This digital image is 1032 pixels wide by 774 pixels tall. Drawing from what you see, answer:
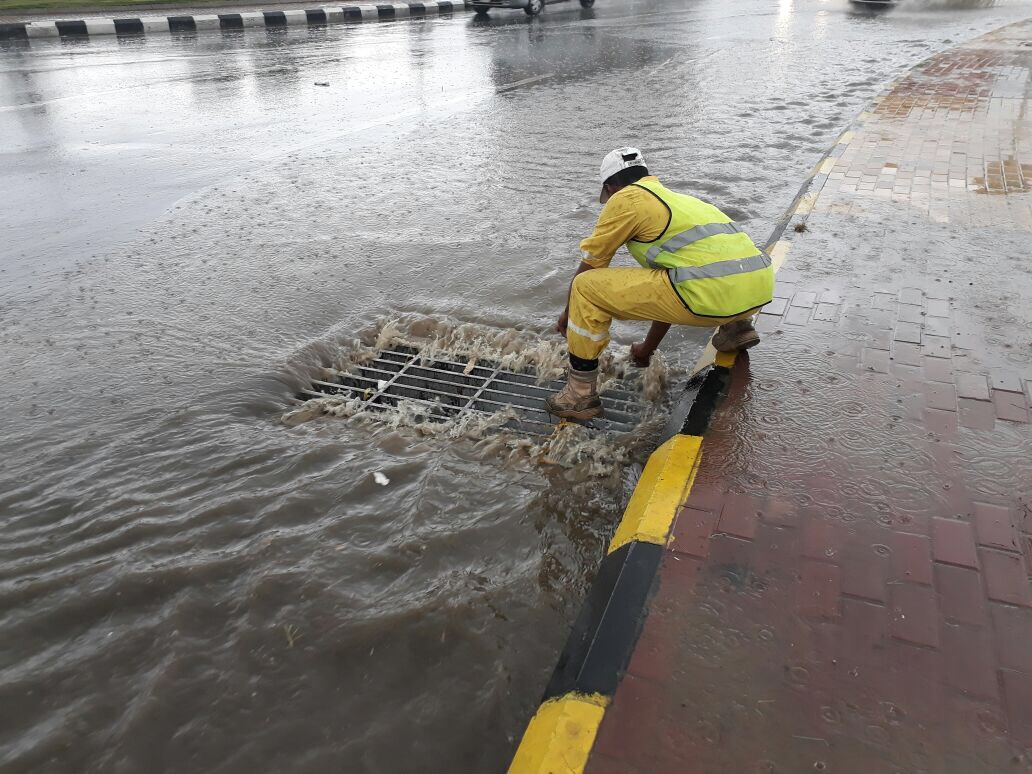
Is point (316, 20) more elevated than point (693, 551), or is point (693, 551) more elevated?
point (316, 20)

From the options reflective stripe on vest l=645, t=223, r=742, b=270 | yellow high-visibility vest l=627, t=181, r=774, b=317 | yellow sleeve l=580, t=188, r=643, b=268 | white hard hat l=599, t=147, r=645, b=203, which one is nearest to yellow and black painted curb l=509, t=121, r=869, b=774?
yellow high-visibility vest l=627, t=181, r=774, b=317

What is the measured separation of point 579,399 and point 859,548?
1.52m

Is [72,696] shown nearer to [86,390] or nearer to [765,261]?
[86,390]

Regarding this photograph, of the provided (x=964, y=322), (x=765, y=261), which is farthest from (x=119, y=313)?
(x=964, y=322)

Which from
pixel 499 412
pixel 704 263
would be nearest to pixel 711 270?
pixel 704 263

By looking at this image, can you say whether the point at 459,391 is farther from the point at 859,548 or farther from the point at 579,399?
the point at 859,548

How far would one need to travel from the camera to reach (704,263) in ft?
10.9

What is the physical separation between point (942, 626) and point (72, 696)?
2.69 meters

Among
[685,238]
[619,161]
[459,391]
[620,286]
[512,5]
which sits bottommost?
[459,391]

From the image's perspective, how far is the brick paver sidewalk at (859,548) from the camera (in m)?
1.96

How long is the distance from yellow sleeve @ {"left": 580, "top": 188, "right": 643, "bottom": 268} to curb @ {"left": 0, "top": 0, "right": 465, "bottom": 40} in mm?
19298

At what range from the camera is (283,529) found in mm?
2990

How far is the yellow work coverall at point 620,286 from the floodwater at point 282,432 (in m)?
0.71

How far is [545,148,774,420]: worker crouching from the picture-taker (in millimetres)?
3316
